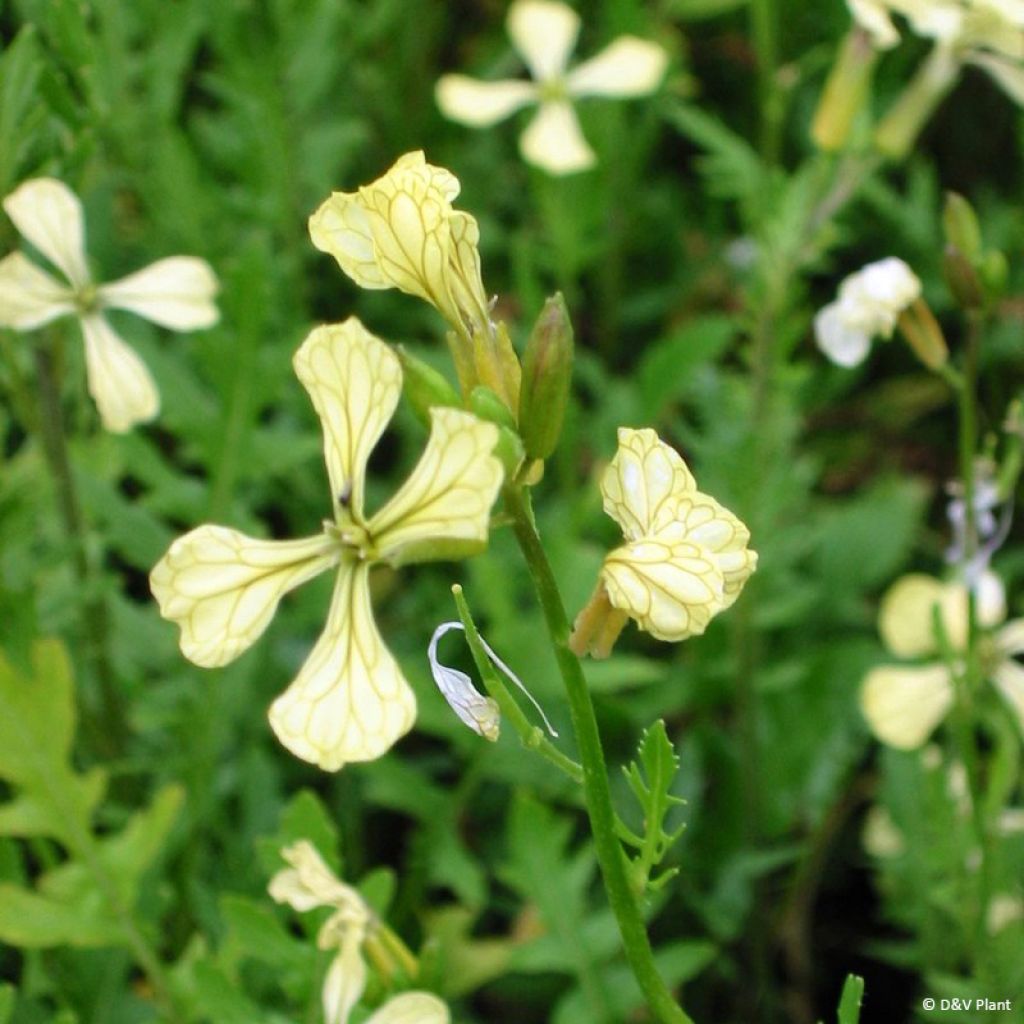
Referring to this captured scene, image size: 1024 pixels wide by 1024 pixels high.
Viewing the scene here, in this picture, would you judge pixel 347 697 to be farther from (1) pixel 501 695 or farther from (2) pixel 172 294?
(2) pixel 172 294

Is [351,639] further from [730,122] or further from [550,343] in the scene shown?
[730,122]

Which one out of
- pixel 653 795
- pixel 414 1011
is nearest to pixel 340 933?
pixel 414 1011

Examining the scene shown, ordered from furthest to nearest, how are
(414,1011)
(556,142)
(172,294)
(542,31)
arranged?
(542,31), (556,142), (172,294), (414,1011)

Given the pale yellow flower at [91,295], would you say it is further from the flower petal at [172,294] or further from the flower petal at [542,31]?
the flower petal at [542,31]

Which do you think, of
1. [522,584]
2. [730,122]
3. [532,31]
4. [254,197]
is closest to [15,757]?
[522,584]

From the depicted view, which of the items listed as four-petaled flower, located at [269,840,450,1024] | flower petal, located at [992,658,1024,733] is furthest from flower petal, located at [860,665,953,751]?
four-petaled flower, located at [269,840,450,1024]

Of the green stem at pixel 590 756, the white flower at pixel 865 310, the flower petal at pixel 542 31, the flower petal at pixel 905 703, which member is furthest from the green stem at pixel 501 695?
the flower petal at pixel 542 31
